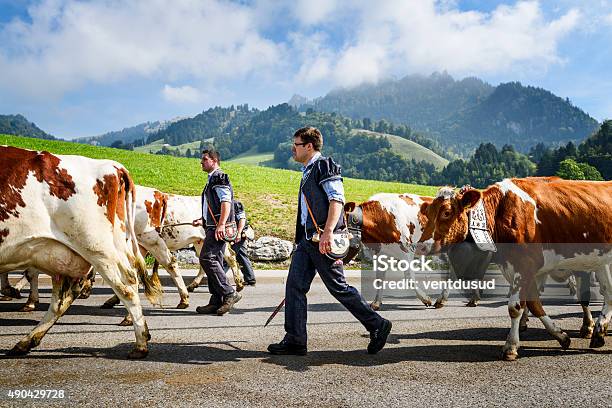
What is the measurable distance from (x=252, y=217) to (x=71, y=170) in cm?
1623

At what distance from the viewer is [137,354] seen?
5.22 m

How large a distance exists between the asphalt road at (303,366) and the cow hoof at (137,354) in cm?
10

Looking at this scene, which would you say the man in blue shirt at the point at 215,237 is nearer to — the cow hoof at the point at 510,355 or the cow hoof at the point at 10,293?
the cow hoof at the point at 10,293

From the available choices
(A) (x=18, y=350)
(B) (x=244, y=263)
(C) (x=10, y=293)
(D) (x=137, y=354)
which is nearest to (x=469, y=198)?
(D) (x=137, y=354)

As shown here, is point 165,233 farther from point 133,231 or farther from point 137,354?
point 137,354

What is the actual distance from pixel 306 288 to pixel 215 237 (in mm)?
2936

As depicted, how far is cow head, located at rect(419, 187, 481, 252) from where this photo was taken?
6.03 metres

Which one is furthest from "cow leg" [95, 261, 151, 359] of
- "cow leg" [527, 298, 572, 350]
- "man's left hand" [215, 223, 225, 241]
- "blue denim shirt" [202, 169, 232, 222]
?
"cow leg" [527, 298, 572, 350]

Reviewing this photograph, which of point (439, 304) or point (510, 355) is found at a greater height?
point (510, 355)

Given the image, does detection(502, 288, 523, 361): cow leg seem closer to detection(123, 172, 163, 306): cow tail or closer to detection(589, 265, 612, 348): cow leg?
detection(589, 265, 612, 348): cow leg

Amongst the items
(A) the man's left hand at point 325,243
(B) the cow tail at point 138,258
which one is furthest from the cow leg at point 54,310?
(A) the man's left hand at point 325,243

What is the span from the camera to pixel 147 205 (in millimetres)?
9938

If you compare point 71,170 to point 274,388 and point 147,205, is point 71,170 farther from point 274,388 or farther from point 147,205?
point 147,205

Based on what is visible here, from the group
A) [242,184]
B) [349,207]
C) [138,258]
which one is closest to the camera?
[138,258]
